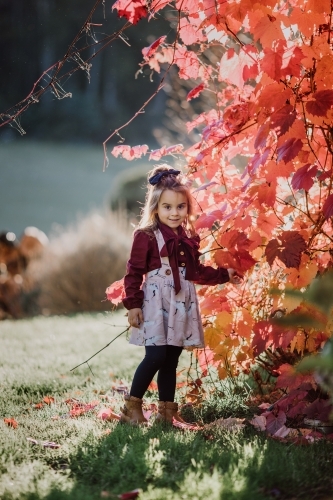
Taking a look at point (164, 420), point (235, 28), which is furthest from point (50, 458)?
point (235, 28)

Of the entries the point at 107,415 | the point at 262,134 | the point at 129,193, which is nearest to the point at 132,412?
the point at 107,415

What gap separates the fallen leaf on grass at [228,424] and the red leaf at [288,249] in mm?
775

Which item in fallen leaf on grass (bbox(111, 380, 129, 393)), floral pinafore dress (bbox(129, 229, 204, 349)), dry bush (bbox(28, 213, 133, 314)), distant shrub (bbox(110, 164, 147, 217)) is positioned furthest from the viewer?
distant shrub (bbox(110, 164, 147, 217))

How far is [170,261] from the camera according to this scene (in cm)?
317

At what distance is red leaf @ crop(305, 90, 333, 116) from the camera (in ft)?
8.73

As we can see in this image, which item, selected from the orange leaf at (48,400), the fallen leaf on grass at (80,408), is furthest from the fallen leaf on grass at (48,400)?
the fallen leaf on grass at (80,408)

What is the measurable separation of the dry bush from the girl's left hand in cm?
547

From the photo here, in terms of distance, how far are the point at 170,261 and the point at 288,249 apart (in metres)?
0.62

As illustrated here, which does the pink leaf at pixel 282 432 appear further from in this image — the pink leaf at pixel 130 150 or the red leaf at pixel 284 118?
the pink leaf at pixel 130 150

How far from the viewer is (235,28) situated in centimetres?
303

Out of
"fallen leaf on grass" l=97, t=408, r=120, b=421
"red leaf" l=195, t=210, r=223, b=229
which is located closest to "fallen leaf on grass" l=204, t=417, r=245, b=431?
"fallen leaf on grass" l=97, t=408, r=120, b=421

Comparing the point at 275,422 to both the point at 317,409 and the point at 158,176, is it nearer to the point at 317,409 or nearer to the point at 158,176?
the point at 317,409

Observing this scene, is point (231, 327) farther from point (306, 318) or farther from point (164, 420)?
point (306, 318)

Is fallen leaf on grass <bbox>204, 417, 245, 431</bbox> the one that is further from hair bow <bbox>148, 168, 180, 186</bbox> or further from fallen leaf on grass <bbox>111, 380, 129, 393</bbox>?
hair bow <bbox>148, 168, 180, 186</bbox>
